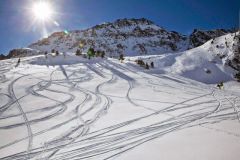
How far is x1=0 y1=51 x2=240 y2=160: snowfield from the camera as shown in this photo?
25.3ft

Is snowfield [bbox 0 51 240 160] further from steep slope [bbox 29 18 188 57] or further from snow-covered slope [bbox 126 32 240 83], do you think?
steep slope [bbox 29 18 188 57]

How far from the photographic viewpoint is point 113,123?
10539 millimetres

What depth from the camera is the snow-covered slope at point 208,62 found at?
105 ft

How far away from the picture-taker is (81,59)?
3547cm

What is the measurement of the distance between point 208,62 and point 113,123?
29.3m

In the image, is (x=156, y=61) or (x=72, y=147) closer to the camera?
(x=72, y=147)

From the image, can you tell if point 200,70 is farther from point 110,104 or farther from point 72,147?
point 72,147

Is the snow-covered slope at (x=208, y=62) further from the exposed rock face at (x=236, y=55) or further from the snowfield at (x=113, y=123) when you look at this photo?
the snowfield at (x=113, y=123)

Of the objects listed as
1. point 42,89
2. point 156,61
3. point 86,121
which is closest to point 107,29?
point 156,61

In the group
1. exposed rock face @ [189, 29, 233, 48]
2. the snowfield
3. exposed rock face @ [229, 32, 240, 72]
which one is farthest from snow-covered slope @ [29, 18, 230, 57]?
the snowfield

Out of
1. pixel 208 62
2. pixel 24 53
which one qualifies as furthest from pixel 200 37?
pixel 24 53

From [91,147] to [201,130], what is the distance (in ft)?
15.7

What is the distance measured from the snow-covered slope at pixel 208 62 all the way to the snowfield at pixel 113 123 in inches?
611

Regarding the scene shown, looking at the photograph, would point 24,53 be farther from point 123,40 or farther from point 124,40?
point 124,40
